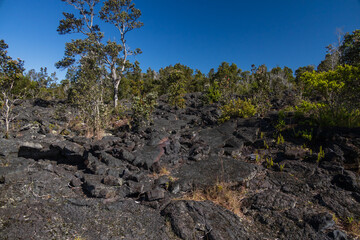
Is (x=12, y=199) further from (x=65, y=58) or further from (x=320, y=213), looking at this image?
(x=65, y=58)

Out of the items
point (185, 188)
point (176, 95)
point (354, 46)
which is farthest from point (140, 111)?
point (354, 46)

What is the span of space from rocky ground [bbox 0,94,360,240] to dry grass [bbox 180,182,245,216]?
0.02 metres

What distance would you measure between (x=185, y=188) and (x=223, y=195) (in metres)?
0.88

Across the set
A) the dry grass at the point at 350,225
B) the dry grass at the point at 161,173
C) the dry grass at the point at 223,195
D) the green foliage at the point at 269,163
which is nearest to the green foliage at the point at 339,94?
the green foliage at the point at 269,163

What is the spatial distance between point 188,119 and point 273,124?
4282mm

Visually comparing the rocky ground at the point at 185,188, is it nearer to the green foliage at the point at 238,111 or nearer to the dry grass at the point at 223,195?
the dry grass at the point at 223,195

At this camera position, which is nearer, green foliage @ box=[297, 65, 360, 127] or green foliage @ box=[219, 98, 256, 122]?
green foliage @ box=[297, 65, 360, 127]

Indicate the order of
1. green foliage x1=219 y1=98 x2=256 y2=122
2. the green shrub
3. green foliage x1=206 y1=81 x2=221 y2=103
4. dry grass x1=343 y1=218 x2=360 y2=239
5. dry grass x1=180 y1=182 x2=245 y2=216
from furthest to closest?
1. green foliage x1=206 y1=81 x2=221 y2=103
2. the green shrub
3. green foliage x1=219 y1=98 x2=256 y2=122
4. dry grass x1=180 y1=182 x2=245 y2=216
5. dry grass x1=343 y1=218 x2=360 y2=239

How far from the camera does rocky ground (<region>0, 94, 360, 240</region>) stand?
9.55 ft

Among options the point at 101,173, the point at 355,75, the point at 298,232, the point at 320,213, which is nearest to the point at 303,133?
the point at 355,75

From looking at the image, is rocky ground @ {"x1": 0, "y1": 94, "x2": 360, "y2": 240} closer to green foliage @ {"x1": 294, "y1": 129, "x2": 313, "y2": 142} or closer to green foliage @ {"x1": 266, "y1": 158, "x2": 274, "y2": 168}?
green foliage @ {"x1": 266, "y1": 158, "x2": 274, "y2": 168}

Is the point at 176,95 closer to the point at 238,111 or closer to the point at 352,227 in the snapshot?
the point at 238,111

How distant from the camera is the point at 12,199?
330 cm

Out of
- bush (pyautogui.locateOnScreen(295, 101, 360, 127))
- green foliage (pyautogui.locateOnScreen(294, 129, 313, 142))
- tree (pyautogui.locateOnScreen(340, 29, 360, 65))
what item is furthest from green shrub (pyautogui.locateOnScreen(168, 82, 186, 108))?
tree (pyautogui.locateOnScreen(340, 29, 360, 65))
